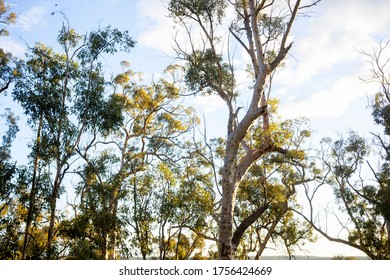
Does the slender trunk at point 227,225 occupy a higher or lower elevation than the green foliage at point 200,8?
lower

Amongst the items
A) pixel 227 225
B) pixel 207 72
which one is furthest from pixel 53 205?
pixel 207 72

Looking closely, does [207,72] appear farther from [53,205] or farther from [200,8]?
[53,205]

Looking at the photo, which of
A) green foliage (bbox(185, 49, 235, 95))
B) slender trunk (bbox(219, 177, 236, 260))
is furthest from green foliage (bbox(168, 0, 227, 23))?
slender trunk (bbox(219, 177, 236, 260))

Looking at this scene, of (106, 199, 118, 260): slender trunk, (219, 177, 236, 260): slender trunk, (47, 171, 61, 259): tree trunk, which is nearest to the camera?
(219, 177, 236, 260): slender trunk

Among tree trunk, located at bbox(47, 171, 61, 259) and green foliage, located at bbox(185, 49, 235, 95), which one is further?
green foliage, located at bbox(185, 49, 235, 95)

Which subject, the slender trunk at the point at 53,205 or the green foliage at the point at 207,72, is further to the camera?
the green foliage at the point at 207,72

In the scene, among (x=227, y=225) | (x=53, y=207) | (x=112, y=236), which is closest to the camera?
(x=227, y=225)

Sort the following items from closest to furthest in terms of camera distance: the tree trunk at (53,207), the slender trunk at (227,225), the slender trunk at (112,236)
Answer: the slender trunk at (227,225) < the tree trunk at (53,207) < the slender trunk at (112,236)

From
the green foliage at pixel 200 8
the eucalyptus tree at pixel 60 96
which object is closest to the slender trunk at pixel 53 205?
the eucalyptus tree at pixel 60 96

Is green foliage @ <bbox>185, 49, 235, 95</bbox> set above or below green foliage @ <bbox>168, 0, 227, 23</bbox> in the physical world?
below

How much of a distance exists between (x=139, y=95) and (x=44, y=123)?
724 centimetres

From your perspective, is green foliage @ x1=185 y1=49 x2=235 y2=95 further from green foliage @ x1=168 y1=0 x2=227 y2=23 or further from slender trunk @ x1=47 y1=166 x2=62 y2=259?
slender trunk @ x1=47 y1=166 x2=62 y2=259

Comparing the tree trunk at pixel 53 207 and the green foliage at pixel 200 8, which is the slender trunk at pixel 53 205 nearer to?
the tree trunk at pixel 53 207
